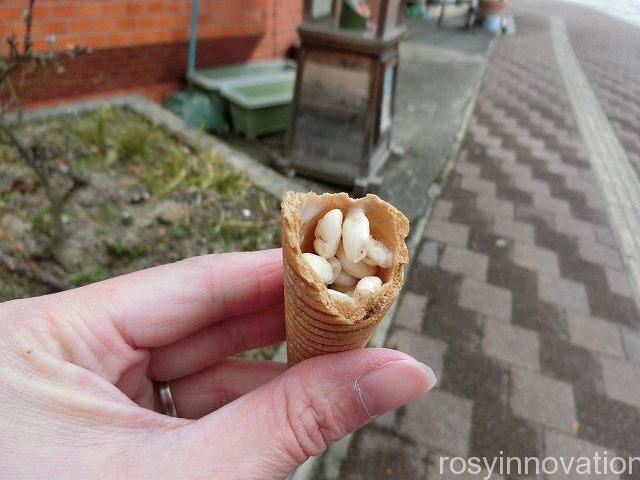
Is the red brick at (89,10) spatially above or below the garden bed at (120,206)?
above

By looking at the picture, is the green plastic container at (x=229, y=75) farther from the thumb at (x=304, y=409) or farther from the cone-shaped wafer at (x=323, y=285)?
the thumb at (x=304, y=409)

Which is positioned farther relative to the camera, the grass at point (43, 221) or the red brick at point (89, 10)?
the red brick at point (89, 10)

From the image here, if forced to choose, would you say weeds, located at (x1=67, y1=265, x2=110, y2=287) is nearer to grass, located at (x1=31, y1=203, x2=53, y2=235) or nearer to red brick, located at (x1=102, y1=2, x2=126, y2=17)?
grass, located at (x1=31, y1=203, x2=53, y2=235)

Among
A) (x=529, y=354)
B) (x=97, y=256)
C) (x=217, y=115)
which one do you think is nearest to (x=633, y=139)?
(x=529, y=354)

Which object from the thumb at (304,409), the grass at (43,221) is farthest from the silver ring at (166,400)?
the grass at (43,221)

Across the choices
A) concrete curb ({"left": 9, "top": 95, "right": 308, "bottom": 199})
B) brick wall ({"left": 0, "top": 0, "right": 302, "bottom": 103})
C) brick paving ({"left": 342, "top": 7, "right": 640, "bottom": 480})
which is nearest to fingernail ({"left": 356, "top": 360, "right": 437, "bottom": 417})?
brick paving ({"left": 342, "top": 7, "right": 640, "bottom": 480})

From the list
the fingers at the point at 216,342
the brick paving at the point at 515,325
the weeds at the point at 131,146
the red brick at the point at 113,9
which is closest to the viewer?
the fingers at the point at 216,342

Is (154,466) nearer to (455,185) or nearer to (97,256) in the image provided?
(97,256)
